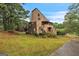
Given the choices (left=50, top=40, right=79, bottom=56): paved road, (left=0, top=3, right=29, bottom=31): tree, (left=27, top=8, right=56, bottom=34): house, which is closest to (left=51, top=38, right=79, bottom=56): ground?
(left=50, top=40, right=79, bottom=56): paved road

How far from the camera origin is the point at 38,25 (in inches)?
107

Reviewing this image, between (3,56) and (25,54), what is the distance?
0.66 feet

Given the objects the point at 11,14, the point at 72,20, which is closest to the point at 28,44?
the point at 11,14

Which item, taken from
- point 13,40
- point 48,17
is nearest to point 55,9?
point 48,17

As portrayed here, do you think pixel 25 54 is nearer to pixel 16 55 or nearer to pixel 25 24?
pixel 16 55

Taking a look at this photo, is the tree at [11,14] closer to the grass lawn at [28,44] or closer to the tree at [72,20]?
the grass lawn at [28,44]

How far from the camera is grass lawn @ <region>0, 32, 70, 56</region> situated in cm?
266

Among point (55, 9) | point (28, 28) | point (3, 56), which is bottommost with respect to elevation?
point (3, 56)

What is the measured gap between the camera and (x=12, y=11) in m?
2.75

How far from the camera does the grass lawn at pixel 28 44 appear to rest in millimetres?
2664

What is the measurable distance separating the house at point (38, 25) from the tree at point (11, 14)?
8 centimetres

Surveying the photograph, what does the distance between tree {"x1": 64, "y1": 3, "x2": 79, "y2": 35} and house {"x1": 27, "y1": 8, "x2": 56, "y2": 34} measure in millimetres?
140

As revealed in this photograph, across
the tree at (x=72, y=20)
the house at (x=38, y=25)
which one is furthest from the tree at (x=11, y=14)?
the tree at (x=72, y=20)

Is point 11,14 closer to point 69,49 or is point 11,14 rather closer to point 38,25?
point 38,25
